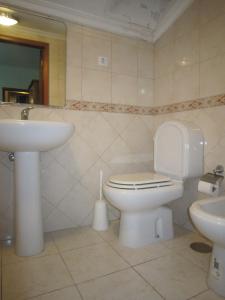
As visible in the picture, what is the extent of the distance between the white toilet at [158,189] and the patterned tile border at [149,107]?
0.67ft

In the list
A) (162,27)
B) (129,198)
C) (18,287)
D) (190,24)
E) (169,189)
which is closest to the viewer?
(18,287)

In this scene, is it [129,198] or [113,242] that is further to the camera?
[113,242]

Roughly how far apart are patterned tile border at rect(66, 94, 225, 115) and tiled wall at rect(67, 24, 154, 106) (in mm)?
39

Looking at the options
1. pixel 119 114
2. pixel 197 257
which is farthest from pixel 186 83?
pixel 197 257

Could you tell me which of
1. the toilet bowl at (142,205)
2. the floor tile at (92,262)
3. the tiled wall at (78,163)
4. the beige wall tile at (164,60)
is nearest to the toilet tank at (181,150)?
the toilet bowl at (142,205)

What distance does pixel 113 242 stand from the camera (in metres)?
1.58

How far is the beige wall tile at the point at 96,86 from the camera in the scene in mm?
1830

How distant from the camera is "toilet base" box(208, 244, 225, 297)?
3.41 ft

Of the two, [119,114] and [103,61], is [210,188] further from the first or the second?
[103,61]

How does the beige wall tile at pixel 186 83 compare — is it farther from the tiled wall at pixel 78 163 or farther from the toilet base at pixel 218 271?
the toilet base at pixel 218 271

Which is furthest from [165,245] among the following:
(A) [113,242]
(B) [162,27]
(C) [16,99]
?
(B) [162,27]

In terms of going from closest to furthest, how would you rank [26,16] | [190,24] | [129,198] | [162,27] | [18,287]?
[18,287] < [129,198] < [26,16] < [190,24] < [162,27]

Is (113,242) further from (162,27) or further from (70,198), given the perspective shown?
(162,27)

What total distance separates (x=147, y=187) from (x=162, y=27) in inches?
58.0
